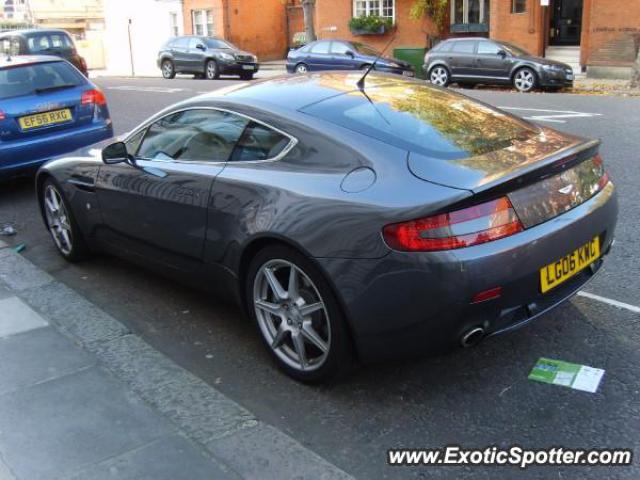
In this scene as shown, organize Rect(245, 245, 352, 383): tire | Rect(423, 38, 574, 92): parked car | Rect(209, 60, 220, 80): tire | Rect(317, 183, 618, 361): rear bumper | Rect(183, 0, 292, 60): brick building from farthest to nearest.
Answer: Rect(183, 0, 292, 60): brick building → Rect(209, 60, 220, 80): tire → Rect(423, 38, 574, 92): parked car → Rect(245, 245, 352, 383): tire → Rect(317, 183, 618, 361): rear bumper

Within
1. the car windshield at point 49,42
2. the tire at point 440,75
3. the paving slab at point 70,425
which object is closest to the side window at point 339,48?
the tire at point 440,75

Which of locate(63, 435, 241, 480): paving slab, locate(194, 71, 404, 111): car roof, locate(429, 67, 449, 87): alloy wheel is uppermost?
locate(194, 71, 404, 111): car roof

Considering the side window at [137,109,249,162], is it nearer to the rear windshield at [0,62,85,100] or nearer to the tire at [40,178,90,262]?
the tire at [40,178,90,262]

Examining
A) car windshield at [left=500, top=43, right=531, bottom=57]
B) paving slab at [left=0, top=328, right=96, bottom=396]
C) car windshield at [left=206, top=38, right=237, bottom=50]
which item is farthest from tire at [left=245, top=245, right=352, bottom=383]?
car windshield at [left=206, top=38, right=237, bottom=50]

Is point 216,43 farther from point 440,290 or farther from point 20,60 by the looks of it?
point 440,290

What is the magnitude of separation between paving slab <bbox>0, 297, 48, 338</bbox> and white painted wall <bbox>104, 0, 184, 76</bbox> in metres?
33.1

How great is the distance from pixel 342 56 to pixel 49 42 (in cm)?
866

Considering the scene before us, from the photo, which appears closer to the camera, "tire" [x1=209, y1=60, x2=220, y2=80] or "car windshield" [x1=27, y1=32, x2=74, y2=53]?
"car windshield" [x1=27, y1=32, x2=74, y2=53]

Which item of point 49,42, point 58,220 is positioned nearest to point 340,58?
point 49,42

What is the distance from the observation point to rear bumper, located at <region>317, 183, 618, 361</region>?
9.89 ft

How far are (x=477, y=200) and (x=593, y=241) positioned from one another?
89cm

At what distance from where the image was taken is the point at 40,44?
19656mm

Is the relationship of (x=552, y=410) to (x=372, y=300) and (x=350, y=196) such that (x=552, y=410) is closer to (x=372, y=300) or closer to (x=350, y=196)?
(x=372, y=300)

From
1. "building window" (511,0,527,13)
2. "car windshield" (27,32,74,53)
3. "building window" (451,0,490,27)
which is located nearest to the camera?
"car windshield" (27,32,74,53)
